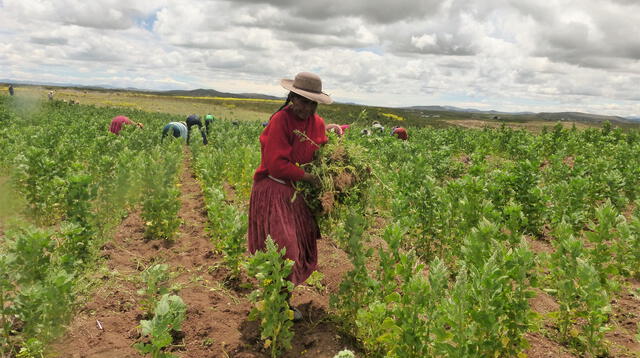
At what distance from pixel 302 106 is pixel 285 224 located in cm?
103

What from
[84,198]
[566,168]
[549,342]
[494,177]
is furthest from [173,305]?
[566,168]

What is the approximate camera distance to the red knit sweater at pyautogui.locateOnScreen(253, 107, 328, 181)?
11.8ft

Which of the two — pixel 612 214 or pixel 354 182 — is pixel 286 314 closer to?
pixel 354 182

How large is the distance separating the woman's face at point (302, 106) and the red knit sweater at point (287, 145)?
0.20 feet

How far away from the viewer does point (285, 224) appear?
3.75 meters

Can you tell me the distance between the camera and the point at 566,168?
32.3ft

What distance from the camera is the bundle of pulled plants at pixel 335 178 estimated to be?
366 cm

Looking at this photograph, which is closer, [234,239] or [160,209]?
[234,239]

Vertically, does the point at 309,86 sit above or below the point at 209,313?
above

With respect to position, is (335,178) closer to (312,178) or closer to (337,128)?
(312,178)

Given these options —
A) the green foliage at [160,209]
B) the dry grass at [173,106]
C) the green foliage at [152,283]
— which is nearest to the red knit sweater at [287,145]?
the green foliage at [152,283]

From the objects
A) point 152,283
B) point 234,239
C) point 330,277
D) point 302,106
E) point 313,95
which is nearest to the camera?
point 313,95

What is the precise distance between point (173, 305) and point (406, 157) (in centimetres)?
1031

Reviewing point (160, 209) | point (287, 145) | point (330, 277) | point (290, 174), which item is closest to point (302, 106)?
point (287, 145)
